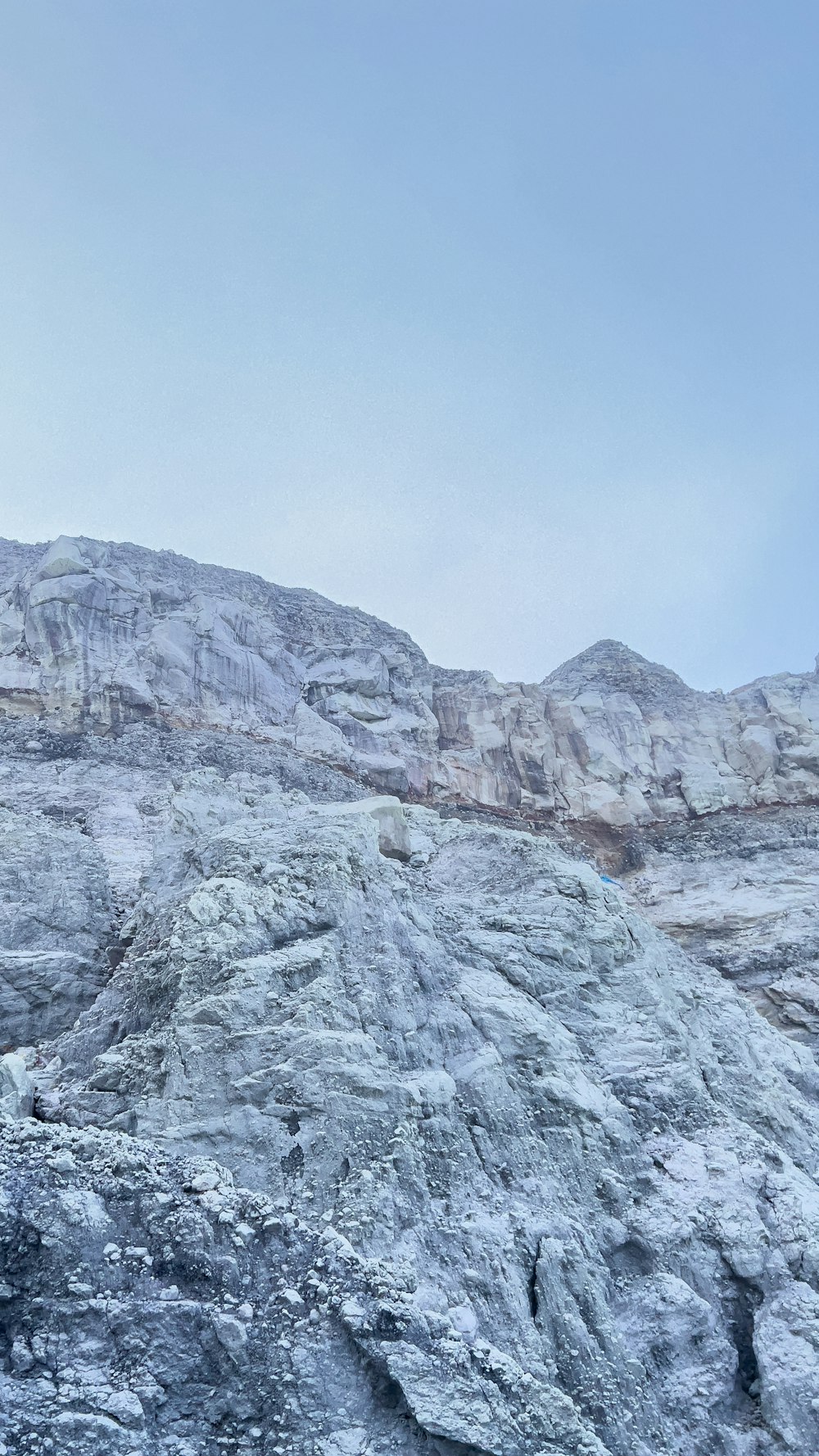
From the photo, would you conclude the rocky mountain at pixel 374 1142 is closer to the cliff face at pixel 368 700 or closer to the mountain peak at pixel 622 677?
the cliff face at pixel 368 700

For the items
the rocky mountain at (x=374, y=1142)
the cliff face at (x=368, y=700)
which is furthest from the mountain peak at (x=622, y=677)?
the rocky mountain at (x=374, y=1142)

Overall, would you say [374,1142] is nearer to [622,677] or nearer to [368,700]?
[368,700]

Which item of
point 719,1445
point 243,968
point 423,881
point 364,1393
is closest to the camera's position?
point 364,1393

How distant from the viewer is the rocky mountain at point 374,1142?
9.94 metres

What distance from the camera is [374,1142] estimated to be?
13117mm

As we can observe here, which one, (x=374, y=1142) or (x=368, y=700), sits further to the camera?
(x=368, y=700)

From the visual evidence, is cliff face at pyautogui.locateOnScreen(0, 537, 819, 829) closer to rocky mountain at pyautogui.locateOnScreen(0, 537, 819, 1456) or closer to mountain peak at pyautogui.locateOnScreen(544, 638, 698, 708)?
mountain peak at pyautogui.locateOnScreen(544, 638, 698, 708)

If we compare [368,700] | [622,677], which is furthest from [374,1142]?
[622,677]

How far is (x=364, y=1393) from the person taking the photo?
33.1 feet

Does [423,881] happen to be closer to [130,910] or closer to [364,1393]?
[130,910]

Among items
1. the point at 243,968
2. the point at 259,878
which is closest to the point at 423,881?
the point at 259,878

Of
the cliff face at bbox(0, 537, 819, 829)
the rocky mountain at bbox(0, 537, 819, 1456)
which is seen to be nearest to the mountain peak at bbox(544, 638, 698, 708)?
the cliff face at bbox(0, 537, 819, 829)

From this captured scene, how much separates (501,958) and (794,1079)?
793 cm

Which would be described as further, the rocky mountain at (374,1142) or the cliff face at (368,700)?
the cliff face at (368,700)
